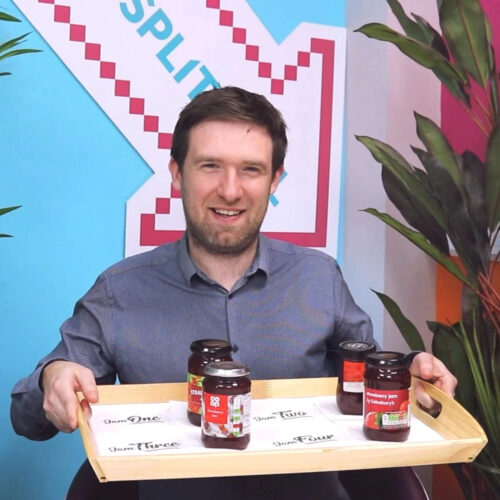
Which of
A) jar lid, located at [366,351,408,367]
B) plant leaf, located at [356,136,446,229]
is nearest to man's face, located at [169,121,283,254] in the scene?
plant leaf, located at [356,136,446,229]

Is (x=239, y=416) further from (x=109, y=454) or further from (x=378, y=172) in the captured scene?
(x=378, y=172)

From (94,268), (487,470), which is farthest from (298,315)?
(94,268)

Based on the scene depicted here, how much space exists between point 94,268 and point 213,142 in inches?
34.1

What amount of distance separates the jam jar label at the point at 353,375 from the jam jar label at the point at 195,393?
0.87 feet

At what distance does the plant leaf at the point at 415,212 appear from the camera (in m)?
1.92

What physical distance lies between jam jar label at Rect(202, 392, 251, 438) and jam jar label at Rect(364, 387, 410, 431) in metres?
0.21

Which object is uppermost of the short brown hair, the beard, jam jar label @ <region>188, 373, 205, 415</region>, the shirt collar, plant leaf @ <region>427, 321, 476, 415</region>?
the short brown hair

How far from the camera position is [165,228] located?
7.86 feet

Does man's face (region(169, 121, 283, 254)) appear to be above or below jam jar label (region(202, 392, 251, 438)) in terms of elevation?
above

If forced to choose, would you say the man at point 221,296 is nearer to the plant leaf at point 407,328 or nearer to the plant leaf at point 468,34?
the plant leaf at point 407,328

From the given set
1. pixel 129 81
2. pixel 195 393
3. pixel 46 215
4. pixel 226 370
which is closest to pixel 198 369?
pixel 195 393

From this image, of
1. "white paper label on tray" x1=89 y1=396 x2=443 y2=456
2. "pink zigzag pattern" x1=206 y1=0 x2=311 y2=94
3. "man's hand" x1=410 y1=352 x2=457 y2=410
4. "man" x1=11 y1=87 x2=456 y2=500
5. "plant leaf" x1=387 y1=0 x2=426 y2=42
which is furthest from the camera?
"pink zigzag pattern" x1=206 y1=0 x2=311 y2=94

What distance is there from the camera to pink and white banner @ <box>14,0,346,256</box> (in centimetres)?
228

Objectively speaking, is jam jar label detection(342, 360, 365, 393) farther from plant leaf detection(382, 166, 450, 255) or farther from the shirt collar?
plant leaf detection(382, 166, 450, 255)
